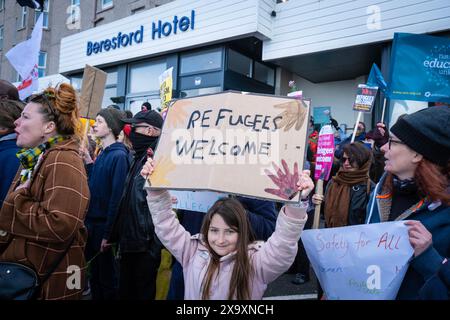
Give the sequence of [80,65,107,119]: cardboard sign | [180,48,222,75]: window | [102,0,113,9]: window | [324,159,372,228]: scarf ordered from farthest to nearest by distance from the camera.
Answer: [102,0,113,9]: window → [180,48,222,75]: window → [80,65,107,119]: cardboard sign → [324,159,372,228]: scarf

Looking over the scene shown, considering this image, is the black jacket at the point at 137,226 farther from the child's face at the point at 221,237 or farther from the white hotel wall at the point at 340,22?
the white hotel wall at the point at 340,22

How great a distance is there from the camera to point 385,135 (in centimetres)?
472

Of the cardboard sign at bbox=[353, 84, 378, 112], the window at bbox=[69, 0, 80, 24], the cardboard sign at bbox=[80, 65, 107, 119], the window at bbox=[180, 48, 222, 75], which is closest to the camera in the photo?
the cardboard sign at bbox=[80, 65, 107, 119]

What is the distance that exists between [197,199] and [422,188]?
1.23 metres

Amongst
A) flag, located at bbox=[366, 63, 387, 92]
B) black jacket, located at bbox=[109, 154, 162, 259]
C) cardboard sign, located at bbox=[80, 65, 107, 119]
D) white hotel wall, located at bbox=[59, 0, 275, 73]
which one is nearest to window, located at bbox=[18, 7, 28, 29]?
white hotel wall, located at bbox=[59, 0, 275, 73]

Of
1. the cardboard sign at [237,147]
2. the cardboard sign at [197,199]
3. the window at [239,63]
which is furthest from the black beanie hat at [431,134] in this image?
the window at [239,63]

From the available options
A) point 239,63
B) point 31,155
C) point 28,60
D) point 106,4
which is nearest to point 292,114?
point 31,155

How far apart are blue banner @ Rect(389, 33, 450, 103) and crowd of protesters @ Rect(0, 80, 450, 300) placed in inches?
104

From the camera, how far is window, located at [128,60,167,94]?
11211 millimetres

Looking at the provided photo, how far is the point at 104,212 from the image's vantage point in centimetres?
305

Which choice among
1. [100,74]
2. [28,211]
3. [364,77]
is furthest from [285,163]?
[364,77]

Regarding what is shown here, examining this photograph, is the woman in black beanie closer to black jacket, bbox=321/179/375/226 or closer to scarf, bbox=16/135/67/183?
black jacket, bbox=321/179/375/226

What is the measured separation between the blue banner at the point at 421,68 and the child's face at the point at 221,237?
322 centimetres

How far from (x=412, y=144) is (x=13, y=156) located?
247 centimetres
